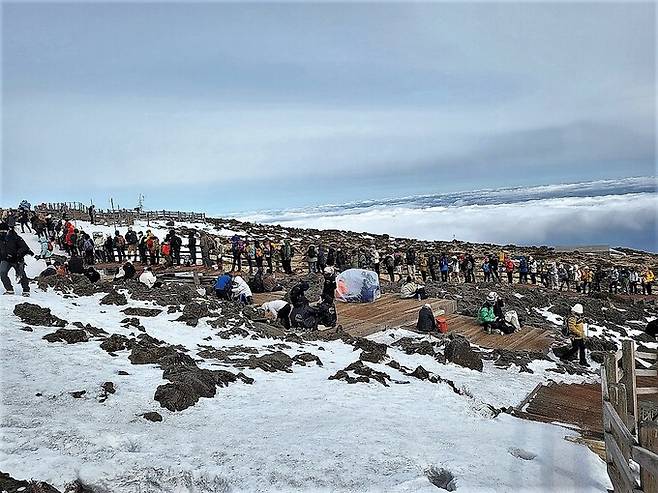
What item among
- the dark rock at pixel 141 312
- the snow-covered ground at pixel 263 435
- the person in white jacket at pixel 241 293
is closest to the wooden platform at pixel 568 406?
the snow-covered ground at pixel 263 435

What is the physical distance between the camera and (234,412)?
613cm

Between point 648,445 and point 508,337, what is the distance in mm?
10424

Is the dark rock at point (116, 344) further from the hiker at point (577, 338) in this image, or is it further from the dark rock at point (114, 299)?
the hiker at point (577, 338)

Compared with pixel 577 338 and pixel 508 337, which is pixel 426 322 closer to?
pixel 508 337

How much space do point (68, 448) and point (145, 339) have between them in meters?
4.25

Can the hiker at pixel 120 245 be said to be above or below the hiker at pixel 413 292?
above

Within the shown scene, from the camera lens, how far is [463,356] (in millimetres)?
10219

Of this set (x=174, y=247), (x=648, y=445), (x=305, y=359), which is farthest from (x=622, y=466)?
(x=174, y=247)

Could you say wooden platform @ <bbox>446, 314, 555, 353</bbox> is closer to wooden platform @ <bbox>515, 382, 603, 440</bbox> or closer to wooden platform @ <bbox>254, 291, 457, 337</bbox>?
wooden platform @ <bbox>254, 291, 457, 337</bbox>

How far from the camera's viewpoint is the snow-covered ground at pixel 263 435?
15.0 feet

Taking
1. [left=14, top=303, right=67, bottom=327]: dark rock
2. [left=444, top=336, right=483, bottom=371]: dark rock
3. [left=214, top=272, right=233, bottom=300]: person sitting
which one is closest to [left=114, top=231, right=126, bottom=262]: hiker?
[left=214, top=272, right=233, bottom=300]: person sitting

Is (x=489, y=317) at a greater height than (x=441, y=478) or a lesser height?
lesser

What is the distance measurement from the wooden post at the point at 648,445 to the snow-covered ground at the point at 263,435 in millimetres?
1265

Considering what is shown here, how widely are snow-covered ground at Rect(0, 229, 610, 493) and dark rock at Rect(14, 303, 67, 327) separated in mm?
596
